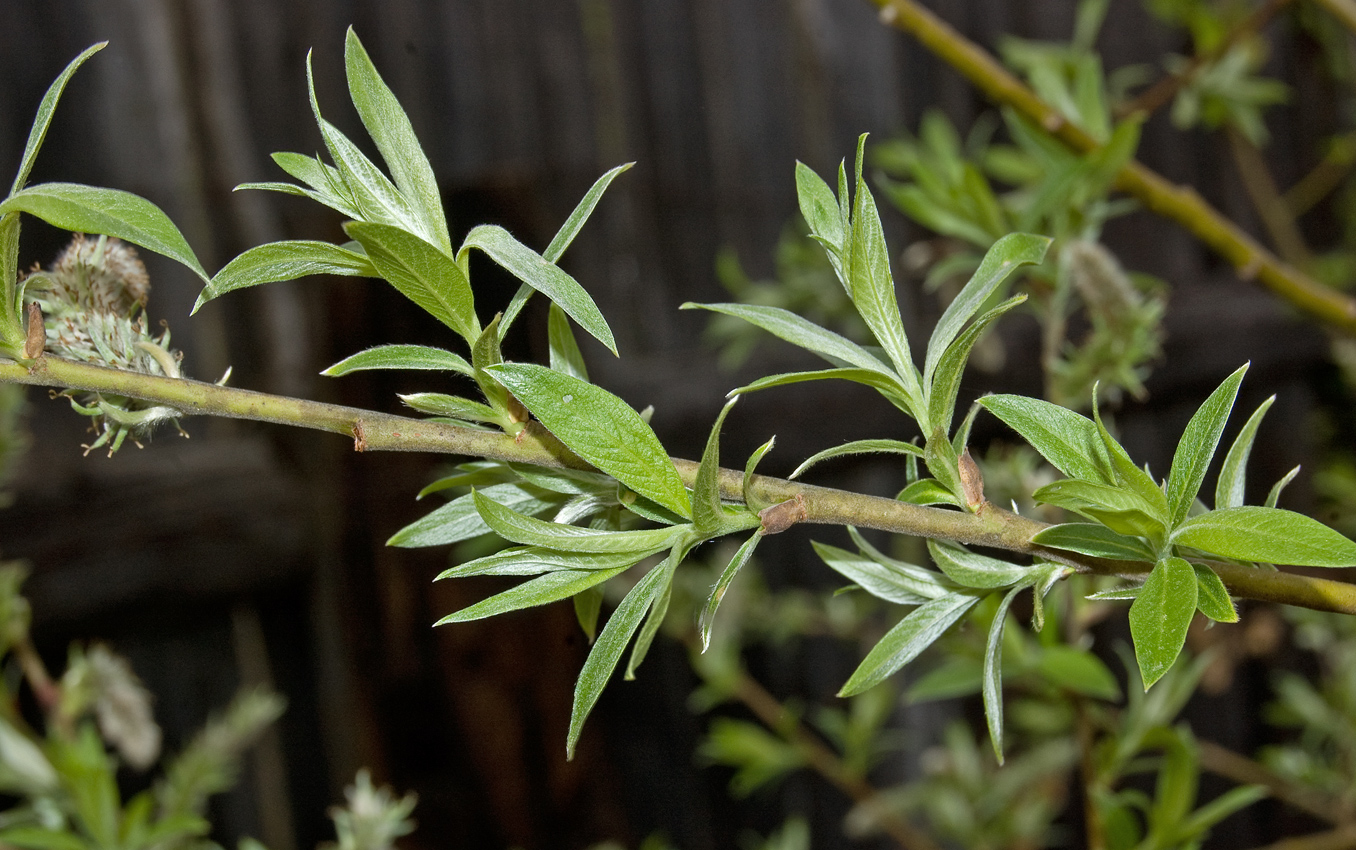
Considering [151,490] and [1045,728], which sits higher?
[151,490]

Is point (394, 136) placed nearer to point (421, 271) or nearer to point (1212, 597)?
point (421, 271)

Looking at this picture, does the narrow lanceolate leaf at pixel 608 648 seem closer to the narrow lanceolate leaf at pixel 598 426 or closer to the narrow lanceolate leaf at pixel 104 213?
the narrow lanceolate leaf at pixel 598 426

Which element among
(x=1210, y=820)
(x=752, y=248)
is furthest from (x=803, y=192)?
(x=752, y=248)

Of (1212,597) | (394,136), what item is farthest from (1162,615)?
(394,136)

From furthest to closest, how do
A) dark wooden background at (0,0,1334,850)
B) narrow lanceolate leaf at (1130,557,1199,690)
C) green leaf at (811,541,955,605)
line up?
1. dark wooden background at (0,0,1334,850)
2. green leaf at (811,541,955,605)
3. narrow lanceolate leaf at (1130,557,1199,690)

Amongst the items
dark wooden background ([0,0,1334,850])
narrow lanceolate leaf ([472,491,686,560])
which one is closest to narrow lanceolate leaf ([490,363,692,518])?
narrow lanceolate leaf ([472,491,686,560])

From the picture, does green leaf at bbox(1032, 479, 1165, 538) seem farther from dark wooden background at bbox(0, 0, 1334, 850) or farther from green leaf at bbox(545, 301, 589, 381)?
dark wooden background at bbox(0, 0, 1334, 850)

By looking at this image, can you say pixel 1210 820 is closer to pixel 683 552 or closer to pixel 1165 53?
pixel 683 552
